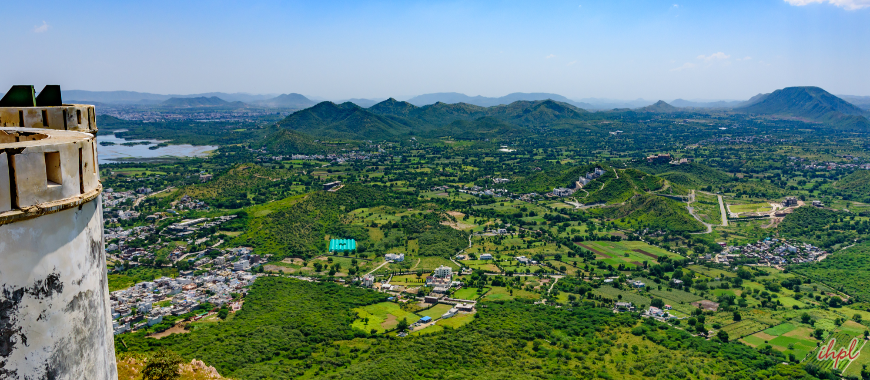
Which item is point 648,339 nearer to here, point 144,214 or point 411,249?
point 411,249

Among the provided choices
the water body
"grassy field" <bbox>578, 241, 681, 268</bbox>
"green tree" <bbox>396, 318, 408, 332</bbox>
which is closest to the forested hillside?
"green tree" <bbox>396, 318, 408, 332</bbox>

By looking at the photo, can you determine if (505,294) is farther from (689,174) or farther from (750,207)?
(689,174)

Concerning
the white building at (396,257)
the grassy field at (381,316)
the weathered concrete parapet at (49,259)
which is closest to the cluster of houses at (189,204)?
the white building at (396,257)

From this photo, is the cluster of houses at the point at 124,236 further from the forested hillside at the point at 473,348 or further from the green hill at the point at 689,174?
the green hill at the point at 689,174

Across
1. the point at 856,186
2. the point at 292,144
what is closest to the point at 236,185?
the point at 292,144

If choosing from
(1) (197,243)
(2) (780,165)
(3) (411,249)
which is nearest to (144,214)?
(1) (197,243)
